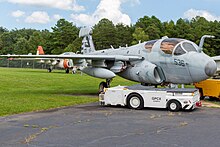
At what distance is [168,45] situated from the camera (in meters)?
15.2

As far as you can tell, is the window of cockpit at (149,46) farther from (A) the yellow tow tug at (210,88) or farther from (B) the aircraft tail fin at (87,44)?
(B) the aircraft tail fin at (87,44)

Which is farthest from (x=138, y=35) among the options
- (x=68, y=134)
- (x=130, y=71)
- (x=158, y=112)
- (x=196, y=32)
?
(x=68, y=134)

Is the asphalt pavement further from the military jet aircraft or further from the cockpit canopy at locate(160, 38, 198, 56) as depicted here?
the cockpit canopy at locate(160, 38, 198, 56)

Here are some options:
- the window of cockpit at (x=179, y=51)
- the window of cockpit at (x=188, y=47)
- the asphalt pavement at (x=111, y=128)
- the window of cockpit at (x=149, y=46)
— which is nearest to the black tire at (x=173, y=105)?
the asphalt pavement at (x=111, y=128)

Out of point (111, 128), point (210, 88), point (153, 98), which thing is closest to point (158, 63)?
point (153, 98)

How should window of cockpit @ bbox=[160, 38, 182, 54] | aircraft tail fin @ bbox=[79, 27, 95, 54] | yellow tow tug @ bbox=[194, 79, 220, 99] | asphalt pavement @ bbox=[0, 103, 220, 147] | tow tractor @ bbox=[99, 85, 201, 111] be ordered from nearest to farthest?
1. asphalt pavement @ bbox=[0, 103, 220, 147]
2. tow tractor @ bbox=[99, 85, 201, 111]
3. window of cockpit @ bbox=[160, 38, 182, 54]
4. yellow tow tug @ bbox=[194, 79, 220, 99]
5. aircraft tail fin @ bbox=[79, 27, 95, 54]

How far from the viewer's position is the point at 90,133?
27.7 ft

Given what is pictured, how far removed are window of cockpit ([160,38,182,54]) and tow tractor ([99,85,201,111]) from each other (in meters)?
2.51

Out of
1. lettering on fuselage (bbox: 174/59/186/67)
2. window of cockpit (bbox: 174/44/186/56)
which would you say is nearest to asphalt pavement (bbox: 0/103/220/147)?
lettering on fuselage (bbox: 174/59/186/67)

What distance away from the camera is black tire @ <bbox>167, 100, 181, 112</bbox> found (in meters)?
12.6

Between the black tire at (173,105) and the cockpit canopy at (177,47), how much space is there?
2.88 meters

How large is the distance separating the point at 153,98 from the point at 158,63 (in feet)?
9.43

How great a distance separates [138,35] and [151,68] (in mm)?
57401

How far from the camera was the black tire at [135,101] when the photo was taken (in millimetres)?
13250
